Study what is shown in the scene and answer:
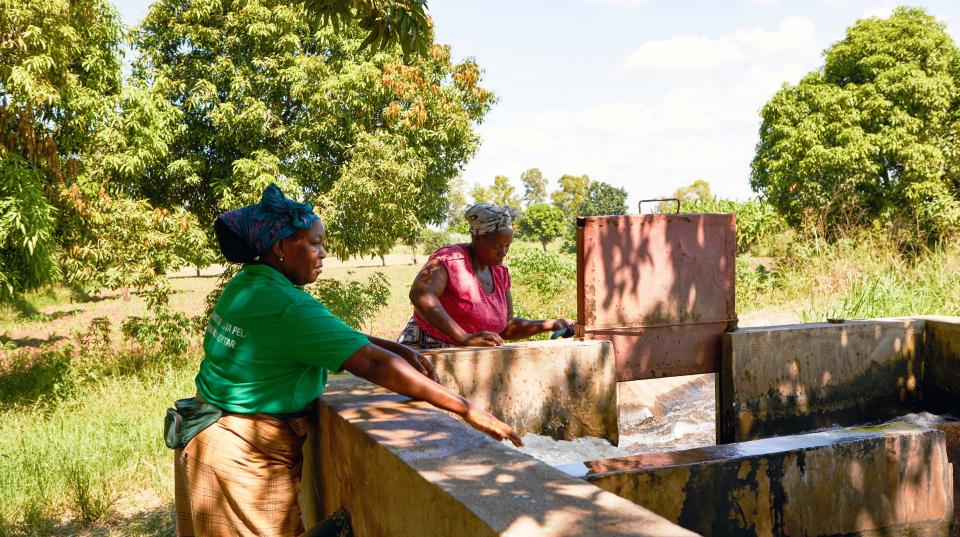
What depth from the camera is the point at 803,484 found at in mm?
3113

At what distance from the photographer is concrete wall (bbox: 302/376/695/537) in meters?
1.62

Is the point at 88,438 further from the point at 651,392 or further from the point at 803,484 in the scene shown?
the point at 803,484

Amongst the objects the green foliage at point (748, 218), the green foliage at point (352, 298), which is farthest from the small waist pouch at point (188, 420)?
the green foliage at point (748, 218)

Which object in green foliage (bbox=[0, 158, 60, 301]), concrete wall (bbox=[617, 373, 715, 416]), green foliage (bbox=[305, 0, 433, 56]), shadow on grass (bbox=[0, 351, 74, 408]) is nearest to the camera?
green foliage (bbox=[305, 0, 433, 56])

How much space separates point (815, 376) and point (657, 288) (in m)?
1.20

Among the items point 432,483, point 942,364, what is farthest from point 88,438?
point 942,364

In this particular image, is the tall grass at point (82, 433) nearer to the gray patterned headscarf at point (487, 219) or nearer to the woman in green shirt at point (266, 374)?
the woman in green shirt at point (266, 374)

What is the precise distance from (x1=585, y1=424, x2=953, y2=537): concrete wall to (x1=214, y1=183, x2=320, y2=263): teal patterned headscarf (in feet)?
4.85

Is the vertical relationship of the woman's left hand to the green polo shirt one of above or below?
below

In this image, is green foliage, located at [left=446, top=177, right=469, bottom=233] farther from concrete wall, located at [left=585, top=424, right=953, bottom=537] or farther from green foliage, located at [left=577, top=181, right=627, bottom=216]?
concrete wall, located at [left=585, top=424, right=953, bottom=537]

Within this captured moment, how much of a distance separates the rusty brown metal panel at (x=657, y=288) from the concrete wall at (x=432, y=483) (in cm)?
194

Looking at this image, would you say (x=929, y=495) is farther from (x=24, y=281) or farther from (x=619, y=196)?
(x=619, y=196)

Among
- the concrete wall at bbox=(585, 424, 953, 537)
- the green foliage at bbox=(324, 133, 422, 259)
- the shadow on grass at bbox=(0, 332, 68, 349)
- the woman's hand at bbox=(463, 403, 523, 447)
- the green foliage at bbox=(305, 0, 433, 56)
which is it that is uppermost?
the green foliage at bbox=(305, 0, 433, 56)

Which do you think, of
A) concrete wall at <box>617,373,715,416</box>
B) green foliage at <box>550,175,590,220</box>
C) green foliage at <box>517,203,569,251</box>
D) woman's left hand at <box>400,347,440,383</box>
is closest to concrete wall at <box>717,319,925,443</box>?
concrete wall at <box>617,373,715,416</box>
